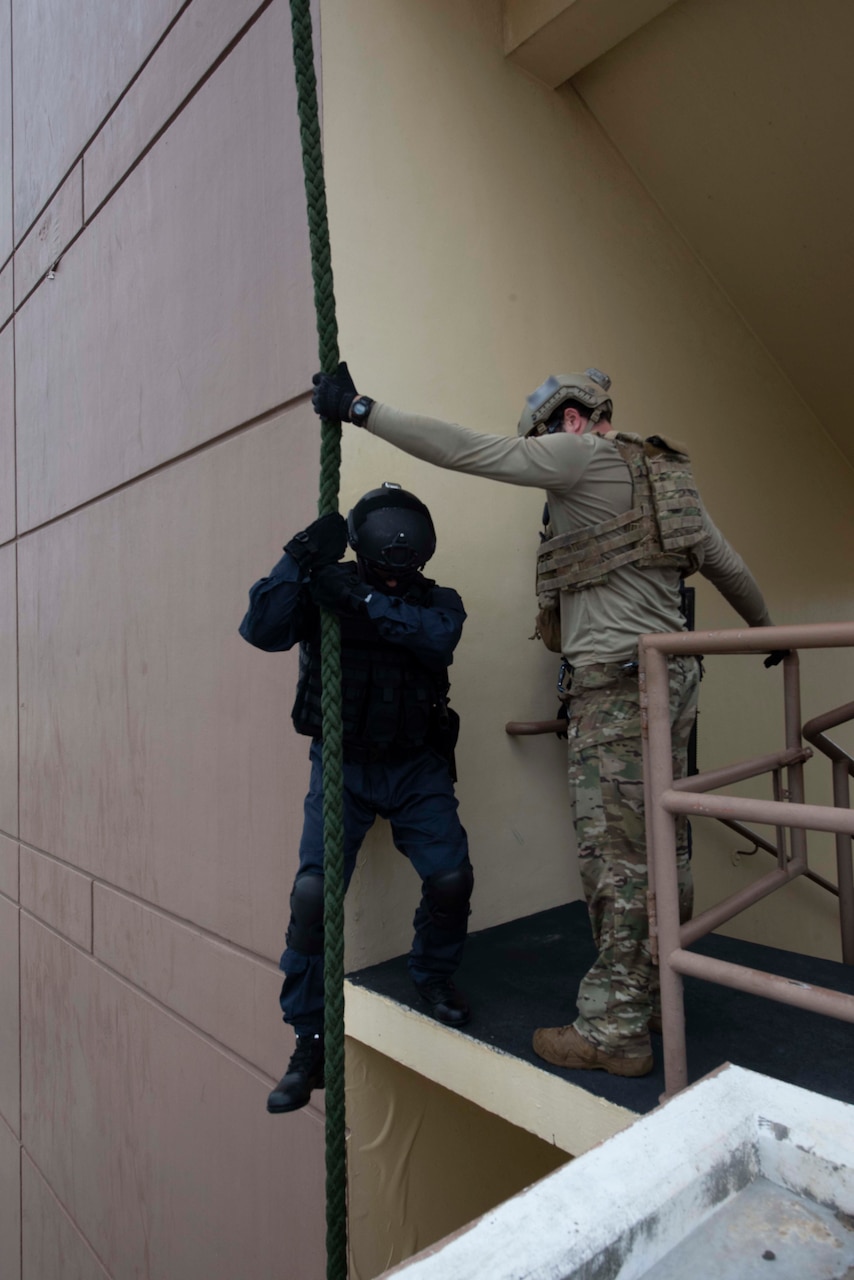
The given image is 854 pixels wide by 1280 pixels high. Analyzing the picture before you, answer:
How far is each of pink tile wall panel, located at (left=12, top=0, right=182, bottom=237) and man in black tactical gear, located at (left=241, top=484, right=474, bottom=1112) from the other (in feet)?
9.87

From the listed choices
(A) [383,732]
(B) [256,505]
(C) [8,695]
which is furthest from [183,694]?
(C) [8,695]

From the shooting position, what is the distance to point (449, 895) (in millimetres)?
2371

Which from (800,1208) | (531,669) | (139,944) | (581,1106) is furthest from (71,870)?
(800,1208)

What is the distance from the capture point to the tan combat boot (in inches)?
79.6

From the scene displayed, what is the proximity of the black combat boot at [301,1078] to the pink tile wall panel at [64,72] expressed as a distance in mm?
4171

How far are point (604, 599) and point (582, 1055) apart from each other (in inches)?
44.6

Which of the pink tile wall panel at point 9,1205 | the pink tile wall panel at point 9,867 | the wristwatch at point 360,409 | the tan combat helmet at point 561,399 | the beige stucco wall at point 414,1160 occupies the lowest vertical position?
the pink tile wall panel at point 9,1205

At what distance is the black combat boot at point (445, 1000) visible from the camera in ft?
7.68

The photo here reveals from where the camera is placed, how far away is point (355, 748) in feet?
8.04

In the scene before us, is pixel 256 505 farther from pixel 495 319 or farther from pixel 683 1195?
pixel 683 1195

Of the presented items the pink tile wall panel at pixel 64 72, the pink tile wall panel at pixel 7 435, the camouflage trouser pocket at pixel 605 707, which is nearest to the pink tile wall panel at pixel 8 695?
the pink tile wall panel at pixel 7 435

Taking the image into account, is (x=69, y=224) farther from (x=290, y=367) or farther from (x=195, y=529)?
(x=290, y=367)

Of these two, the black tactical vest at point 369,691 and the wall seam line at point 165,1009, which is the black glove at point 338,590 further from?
the wall seam line at point 165,1009

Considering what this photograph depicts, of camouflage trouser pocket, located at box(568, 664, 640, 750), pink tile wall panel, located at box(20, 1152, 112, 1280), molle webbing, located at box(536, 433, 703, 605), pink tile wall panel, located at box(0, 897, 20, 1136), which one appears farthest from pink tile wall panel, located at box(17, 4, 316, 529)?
pink tile wall panel, located at box(20, 1152, 112, 1280)
